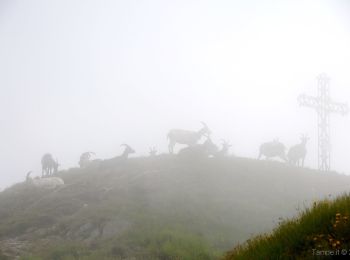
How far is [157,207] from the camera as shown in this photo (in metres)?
26.0

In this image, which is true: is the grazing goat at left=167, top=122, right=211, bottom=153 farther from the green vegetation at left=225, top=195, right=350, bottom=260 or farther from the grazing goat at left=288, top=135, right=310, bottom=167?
the green vegetation at left=225, top=195, right=350, bottom=260

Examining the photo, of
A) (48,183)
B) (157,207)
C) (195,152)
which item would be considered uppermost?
(195,152)

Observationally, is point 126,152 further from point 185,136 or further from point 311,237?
point 311,237

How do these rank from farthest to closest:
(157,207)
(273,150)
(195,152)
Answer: (273,150), (195,152), (157,207)

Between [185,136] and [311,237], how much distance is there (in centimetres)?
3779

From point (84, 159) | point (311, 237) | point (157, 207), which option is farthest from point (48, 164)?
point (311, 237)

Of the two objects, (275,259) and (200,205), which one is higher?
(275,259)

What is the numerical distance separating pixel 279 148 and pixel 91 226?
25.6 m

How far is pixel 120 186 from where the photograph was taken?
30.9 meters

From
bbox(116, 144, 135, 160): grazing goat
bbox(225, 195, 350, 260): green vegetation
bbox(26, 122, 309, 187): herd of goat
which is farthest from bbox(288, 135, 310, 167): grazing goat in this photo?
bbox(225, 195, 350, 260): green vegetation

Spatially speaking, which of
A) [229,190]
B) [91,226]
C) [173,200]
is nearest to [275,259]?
[91,226]

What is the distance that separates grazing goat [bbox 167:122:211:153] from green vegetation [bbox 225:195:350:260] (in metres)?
36.3

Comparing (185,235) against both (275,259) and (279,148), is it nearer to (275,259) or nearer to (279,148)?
(275,259)

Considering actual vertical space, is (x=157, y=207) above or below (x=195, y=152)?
below
